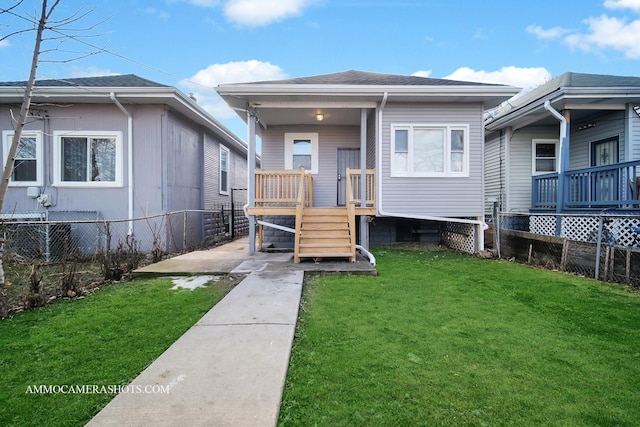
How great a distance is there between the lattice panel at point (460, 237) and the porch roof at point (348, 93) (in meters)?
3.20

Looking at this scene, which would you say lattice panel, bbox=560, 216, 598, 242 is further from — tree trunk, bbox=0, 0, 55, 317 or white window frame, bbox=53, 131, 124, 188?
white window frame, bbox=53, 131, 124, 188

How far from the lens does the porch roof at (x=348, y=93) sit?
7617 millimetres

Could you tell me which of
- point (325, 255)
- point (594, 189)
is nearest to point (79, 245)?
point (325, 255)

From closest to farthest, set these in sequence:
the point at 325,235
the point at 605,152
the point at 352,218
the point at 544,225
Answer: the point at 325,235, the point at 352,218, the point at 544,225, the point at 605,152

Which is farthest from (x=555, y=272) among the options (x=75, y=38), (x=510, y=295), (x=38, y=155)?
(x=38, y=155)

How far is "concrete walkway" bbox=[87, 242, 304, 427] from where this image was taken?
195 cm

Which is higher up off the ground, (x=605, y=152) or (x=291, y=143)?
(x=291, y=143)

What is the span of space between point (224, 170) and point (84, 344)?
11.4 meters

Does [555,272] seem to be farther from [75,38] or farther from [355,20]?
[355,20]

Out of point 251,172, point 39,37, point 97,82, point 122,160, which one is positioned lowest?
point 251,172

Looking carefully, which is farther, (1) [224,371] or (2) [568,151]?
(2) [568,151]

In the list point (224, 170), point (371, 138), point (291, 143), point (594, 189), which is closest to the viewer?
point (594, 189)

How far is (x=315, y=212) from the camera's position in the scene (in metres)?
8.09

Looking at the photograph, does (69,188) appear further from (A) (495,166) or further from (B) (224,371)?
(A) (495,166)
